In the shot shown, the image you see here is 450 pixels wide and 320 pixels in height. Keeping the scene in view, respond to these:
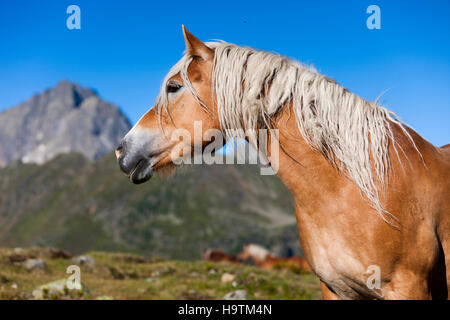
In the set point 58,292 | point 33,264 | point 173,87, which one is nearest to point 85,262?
point 33,264

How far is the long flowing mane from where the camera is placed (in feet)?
9.63

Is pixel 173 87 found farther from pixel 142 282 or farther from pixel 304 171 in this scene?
pixel 142 282

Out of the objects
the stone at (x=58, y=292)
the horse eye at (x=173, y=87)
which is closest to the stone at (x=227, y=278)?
the stone at (x=58, y=292)

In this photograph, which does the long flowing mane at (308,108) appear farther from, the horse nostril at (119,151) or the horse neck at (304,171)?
the horse nostril at (119,151)

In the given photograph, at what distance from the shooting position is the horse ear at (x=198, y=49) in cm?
333

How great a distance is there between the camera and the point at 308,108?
10.1ft

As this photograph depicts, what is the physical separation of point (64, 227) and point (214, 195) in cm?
7152

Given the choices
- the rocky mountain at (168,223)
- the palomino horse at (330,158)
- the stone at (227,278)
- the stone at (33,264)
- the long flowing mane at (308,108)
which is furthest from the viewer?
the rocky mountain at (168,223)

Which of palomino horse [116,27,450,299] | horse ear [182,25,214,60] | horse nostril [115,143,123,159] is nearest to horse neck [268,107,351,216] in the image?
palomino horse [116,27,450,299]

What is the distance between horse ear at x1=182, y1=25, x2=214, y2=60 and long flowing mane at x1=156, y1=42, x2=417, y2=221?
73mm

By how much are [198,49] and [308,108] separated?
3.70 ft
